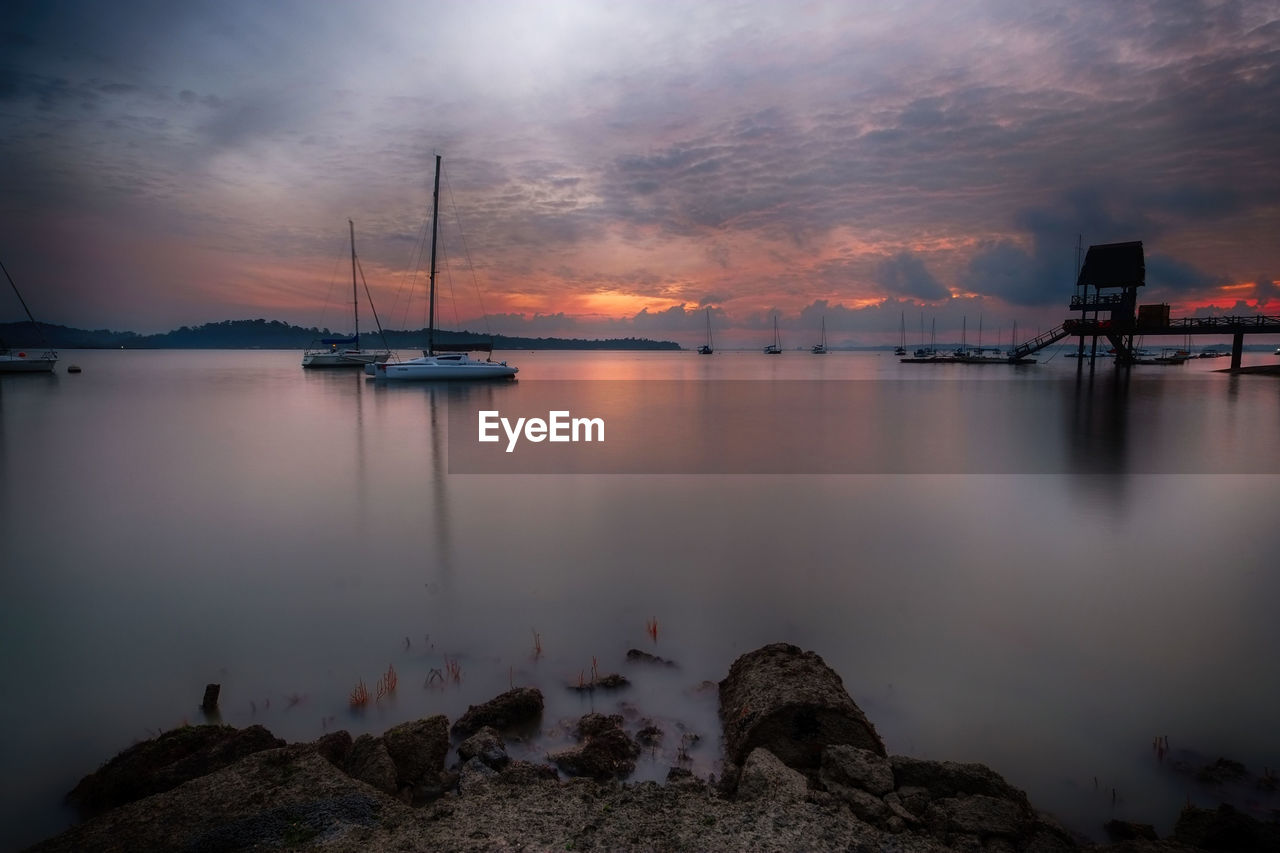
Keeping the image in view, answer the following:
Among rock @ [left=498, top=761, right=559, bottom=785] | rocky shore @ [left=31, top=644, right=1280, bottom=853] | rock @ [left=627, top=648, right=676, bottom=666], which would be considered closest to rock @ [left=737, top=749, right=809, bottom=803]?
rocky shore @ [left=31, top=644, right=1280, bottom=853]

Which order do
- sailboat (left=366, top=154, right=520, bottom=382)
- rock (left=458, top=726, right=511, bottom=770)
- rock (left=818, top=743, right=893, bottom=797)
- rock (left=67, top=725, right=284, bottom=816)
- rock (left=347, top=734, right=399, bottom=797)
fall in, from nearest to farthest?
rock (left=818, top=743, right=893, bottom=797) → rock (left=347, top=734, right=399, bottom=797) → rock (left=67, top=725, right=284, bottom=816) → rock (left=458, top=726, right=511, bottom=770) → sailboat (left=366, top=154, right=520, bottom=382)

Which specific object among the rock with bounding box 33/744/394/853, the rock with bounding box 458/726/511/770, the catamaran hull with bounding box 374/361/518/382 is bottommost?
the rock with bounding box 458/726/511/770

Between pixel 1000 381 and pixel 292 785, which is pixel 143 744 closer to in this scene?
pixel 292 785

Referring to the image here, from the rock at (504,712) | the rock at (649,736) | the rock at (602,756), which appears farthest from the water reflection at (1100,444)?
the rock at (504,712)

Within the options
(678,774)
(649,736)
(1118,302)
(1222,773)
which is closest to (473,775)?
(678,774)

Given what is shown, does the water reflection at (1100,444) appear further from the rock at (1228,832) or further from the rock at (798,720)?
the rock at (798,720)

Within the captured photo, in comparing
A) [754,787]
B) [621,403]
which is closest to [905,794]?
[754,787]

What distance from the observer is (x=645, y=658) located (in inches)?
242

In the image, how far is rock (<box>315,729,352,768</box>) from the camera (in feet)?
13.8

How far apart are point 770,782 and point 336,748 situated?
276 cm

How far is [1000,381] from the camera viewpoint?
49.8 m

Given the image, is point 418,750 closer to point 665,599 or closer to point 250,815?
point 250,815

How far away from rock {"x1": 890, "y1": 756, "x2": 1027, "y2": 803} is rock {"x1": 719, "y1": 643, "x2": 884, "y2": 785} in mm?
326

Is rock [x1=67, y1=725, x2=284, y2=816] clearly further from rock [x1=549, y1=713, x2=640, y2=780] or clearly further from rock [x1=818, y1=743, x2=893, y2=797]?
rock [x1=818, y1=743, x2=893, y2=797]
